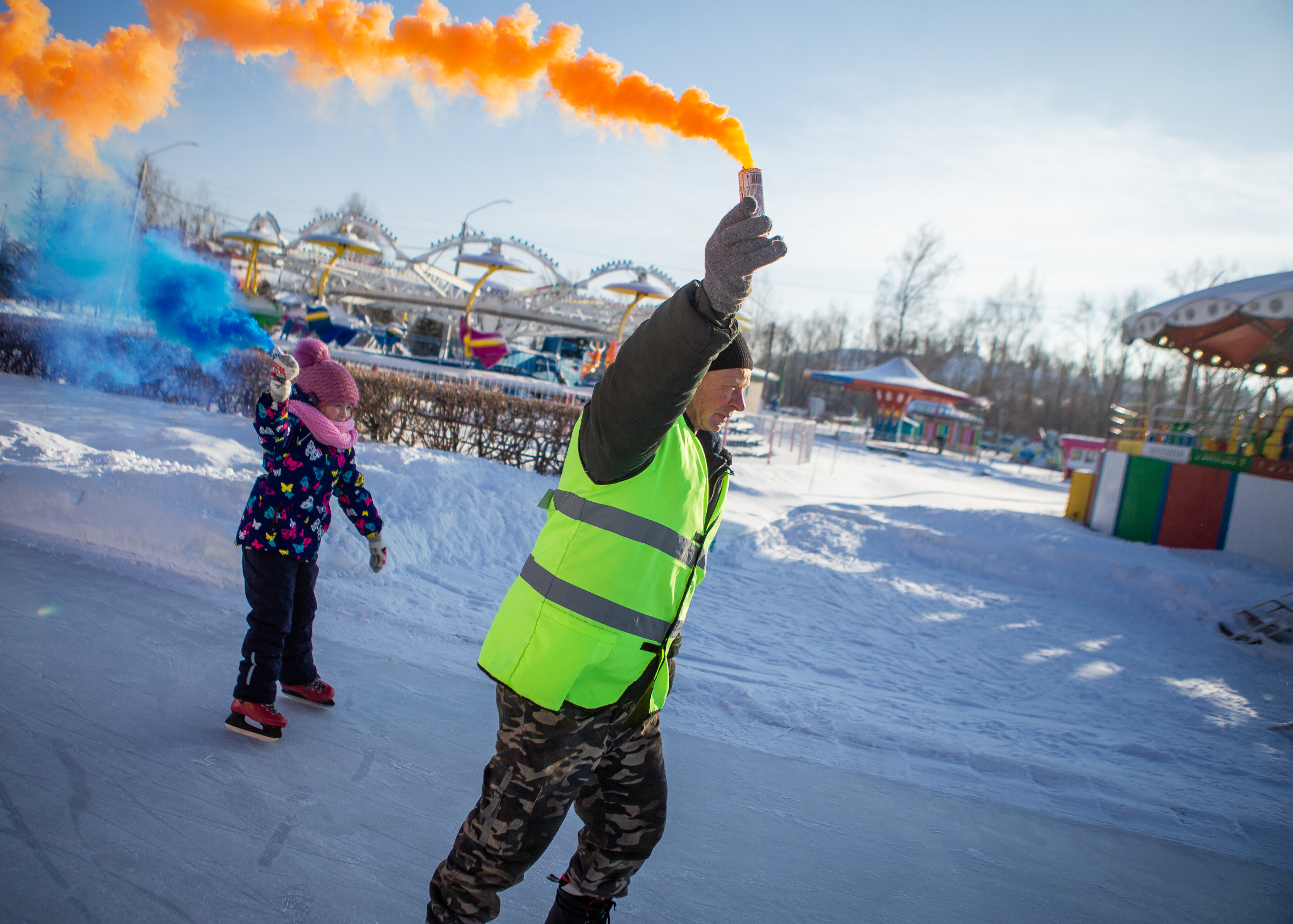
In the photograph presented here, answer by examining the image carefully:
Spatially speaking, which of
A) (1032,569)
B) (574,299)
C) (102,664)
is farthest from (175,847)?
(574,299)

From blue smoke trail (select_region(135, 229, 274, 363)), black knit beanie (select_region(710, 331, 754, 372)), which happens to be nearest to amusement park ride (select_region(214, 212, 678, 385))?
blue smoke trail (select_region(135, 229, 274, 363))

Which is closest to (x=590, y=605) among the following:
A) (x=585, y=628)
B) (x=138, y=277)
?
(x=585, y=628)

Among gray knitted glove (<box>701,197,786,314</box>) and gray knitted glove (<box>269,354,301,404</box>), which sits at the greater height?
gray knitted glove (<box>701,197,786,314</box>)

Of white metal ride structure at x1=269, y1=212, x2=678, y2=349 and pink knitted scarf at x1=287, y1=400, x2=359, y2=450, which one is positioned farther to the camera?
white metal ride structure at x1=269, y1=212, x2=678, y2=349

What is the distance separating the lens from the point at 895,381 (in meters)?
31.0

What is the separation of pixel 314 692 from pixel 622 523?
2.52 metres

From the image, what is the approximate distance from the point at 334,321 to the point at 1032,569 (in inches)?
996

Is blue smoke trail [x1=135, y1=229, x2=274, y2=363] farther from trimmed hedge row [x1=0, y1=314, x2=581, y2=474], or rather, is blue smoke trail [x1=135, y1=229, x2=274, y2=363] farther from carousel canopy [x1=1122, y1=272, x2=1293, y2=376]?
carousel canopy [x1=1122, y1=272, x2=1293, y2=376]

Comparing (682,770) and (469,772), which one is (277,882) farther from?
(682,770)

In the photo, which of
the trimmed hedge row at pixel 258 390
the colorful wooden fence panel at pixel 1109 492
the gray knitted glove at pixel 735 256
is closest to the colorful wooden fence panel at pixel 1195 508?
the colorful wooden fence panel at pixel 1109 492

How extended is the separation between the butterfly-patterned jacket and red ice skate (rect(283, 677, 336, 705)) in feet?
2.11

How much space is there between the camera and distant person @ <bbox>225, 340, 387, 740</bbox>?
3.08 meters

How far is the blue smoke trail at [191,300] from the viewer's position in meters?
5.95

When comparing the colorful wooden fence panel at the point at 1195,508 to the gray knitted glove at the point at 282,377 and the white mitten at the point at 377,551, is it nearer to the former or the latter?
the white mitten at the point at 377,551
